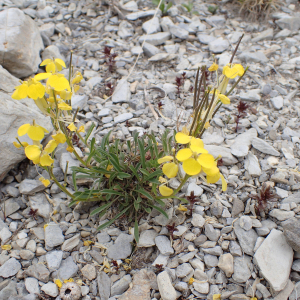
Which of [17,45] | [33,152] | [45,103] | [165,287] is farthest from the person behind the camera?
[17,45]

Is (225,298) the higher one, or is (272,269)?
(272,269)

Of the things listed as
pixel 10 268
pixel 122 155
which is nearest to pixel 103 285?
pixel 10 268

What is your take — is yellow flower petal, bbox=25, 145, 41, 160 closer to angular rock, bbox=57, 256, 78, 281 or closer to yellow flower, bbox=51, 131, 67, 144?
yellow flower, bbox=51, 131, 67, 144

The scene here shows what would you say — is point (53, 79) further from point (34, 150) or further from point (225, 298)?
point (225, 298)

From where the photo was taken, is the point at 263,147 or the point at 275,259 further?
the point at 263,147

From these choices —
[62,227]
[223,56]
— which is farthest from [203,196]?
[223,56]

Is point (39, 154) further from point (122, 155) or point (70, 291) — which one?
point (70, 291)

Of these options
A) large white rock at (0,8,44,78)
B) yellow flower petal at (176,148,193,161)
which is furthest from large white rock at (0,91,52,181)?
yellow flower petal at (176,148,193,161)

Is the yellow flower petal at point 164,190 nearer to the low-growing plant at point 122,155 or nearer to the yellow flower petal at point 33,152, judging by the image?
the low-growing plant at point 122,155
